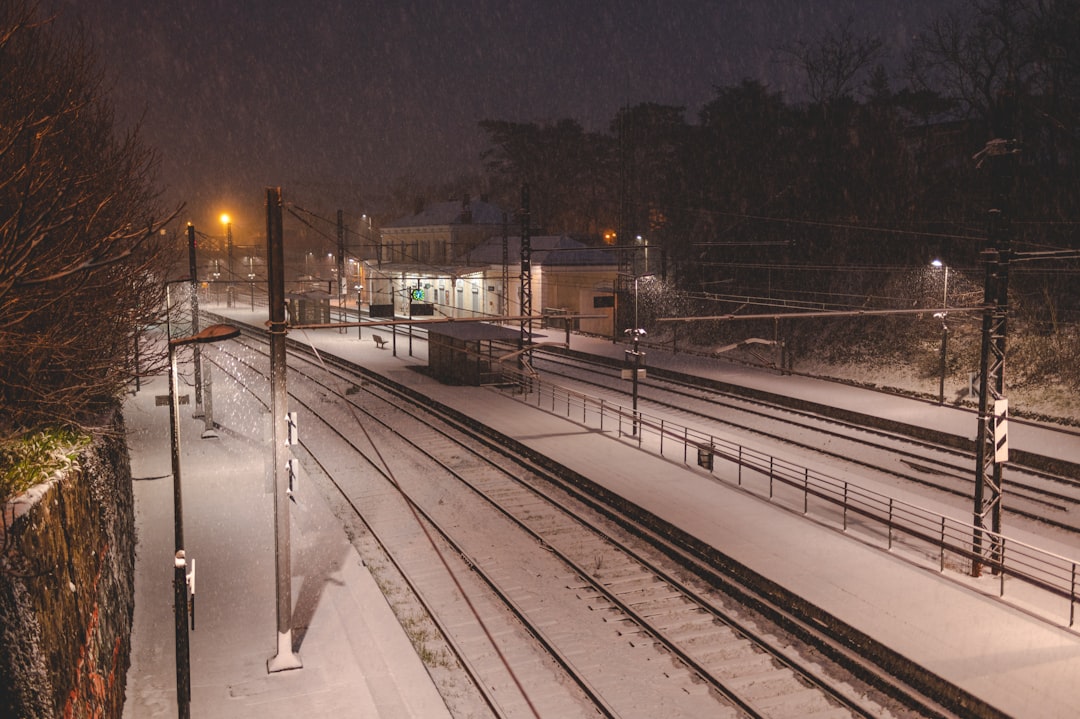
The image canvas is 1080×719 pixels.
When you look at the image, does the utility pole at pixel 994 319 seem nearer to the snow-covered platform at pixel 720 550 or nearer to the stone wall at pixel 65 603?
the snow-covered platform at pixel 720 550

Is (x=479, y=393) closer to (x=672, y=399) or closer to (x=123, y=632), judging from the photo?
(x=672, y=399)

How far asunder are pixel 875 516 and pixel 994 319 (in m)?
4.01

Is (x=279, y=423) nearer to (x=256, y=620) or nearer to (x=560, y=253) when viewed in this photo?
(x=256, y=620)

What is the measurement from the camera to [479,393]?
30.0 meters

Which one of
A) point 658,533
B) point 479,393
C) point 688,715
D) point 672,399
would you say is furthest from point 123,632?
point 672,399

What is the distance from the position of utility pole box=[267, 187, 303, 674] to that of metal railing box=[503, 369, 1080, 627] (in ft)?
30.7

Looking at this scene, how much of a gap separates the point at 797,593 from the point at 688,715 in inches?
129

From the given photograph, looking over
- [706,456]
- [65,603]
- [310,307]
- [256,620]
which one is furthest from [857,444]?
[310,307]

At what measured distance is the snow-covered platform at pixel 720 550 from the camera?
9.73 metres

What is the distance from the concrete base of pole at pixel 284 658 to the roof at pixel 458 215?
57090 millimetres

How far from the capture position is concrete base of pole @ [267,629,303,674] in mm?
10398

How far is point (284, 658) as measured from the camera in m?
10.5

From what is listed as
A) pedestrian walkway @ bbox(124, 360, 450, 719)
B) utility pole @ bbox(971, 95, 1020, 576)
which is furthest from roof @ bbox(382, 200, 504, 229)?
utility pole @ bbox(971, 95, 1020, 576)

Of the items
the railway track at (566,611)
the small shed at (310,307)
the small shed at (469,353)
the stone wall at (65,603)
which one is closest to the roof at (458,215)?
the small shed at (310,307)
